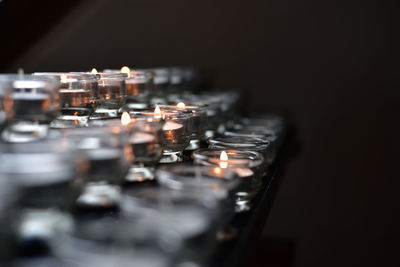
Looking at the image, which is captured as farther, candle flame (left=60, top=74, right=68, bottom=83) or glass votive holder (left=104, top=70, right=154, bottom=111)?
glass votive holder (left=104, top=70, right=154, bottom=111)

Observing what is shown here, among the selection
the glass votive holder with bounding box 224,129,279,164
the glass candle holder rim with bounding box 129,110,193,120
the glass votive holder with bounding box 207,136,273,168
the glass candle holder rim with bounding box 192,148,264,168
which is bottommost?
the glass votive holder with bounding box 224,129,279,164

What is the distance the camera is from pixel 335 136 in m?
2.64

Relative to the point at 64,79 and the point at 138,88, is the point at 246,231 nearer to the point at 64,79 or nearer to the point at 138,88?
the point at 64,79

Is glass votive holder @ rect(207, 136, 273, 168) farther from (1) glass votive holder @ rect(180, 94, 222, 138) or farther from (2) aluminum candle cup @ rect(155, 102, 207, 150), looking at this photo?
(1) glass votive holder @ rect(180, 94, 222, 138)

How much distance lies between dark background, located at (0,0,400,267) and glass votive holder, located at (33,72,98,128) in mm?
1700

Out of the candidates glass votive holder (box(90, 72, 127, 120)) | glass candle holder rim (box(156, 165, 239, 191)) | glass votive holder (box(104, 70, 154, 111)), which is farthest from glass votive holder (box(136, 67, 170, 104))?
glass candle holder rim (box(156, 165, 239, 191))

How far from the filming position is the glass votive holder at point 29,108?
727mm

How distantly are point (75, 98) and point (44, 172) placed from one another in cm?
39

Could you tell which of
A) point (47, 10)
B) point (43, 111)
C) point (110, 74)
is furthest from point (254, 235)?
point (47, 10)

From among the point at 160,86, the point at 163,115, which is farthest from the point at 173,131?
the point at 160,86

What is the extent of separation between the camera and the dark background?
2.58 meters

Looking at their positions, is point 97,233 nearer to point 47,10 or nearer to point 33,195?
point 33,195

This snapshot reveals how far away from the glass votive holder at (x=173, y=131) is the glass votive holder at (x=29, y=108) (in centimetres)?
21

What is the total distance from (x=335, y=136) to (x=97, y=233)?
2275 millimetres
